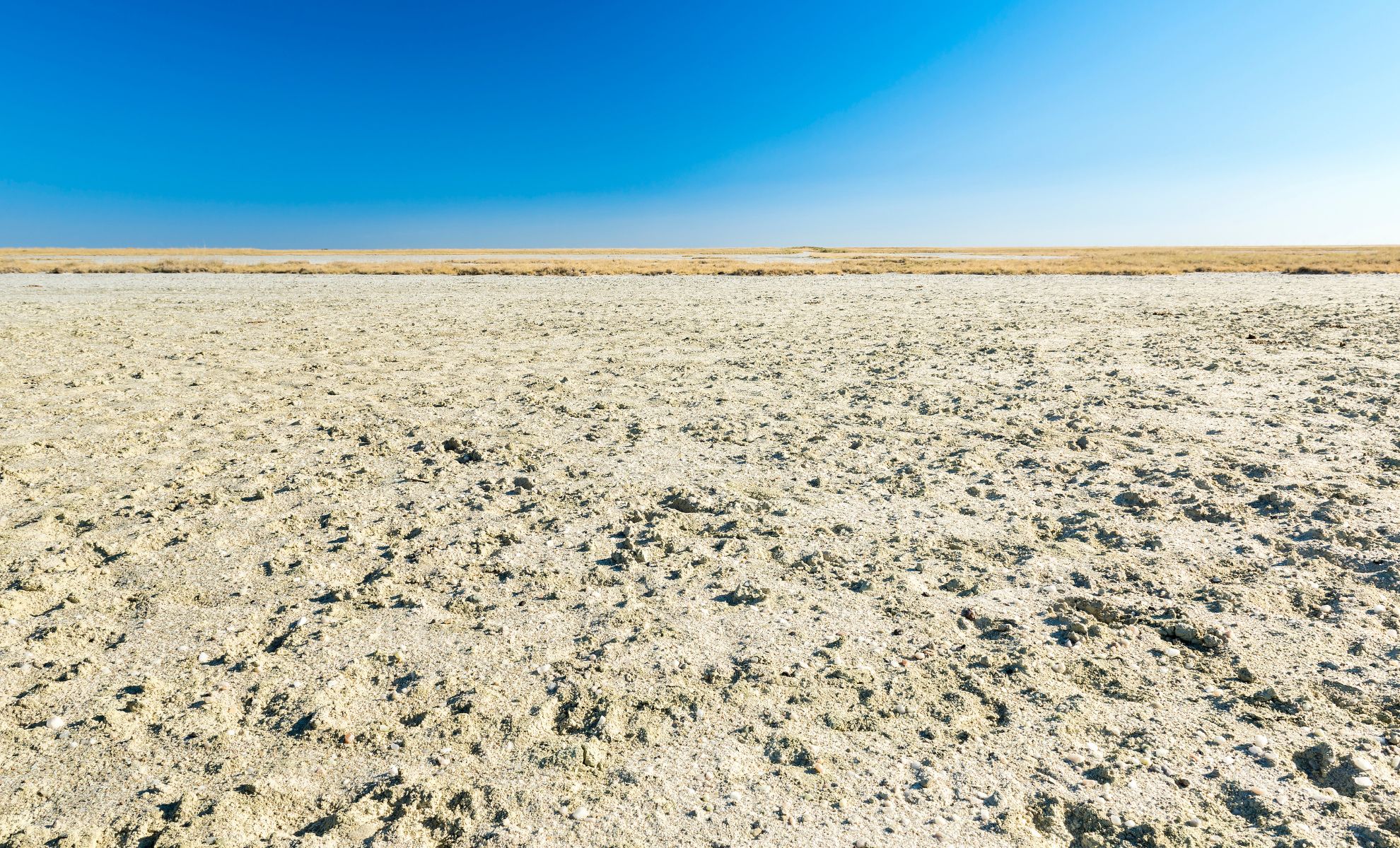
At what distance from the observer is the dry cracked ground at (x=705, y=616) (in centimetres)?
213

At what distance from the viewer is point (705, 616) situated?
3.22m

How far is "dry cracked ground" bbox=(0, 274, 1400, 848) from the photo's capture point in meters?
2.13

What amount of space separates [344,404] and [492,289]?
15.6m

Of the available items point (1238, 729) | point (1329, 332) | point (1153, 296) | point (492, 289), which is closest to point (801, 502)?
point (1238, 729)

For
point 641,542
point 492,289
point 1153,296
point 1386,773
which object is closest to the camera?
point 1386,773

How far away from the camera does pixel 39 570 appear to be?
3.57 m

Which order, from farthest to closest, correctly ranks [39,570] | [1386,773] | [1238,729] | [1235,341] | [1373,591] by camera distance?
[1235,341], [39,570], [1373,591], [1238,729], [1386,773]

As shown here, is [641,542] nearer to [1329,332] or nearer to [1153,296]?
[1329,332]

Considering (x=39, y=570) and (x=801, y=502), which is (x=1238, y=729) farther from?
(x=39, y=570)

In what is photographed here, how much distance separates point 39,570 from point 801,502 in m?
3.87

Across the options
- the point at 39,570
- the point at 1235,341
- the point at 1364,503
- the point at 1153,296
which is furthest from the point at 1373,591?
the point at 1153,296

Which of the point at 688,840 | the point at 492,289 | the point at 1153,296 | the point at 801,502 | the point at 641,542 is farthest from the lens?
the point at 492,289

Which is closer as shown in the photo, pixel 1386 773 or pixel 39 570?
pixel 1386 773

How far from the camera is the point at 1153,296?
17.7m
